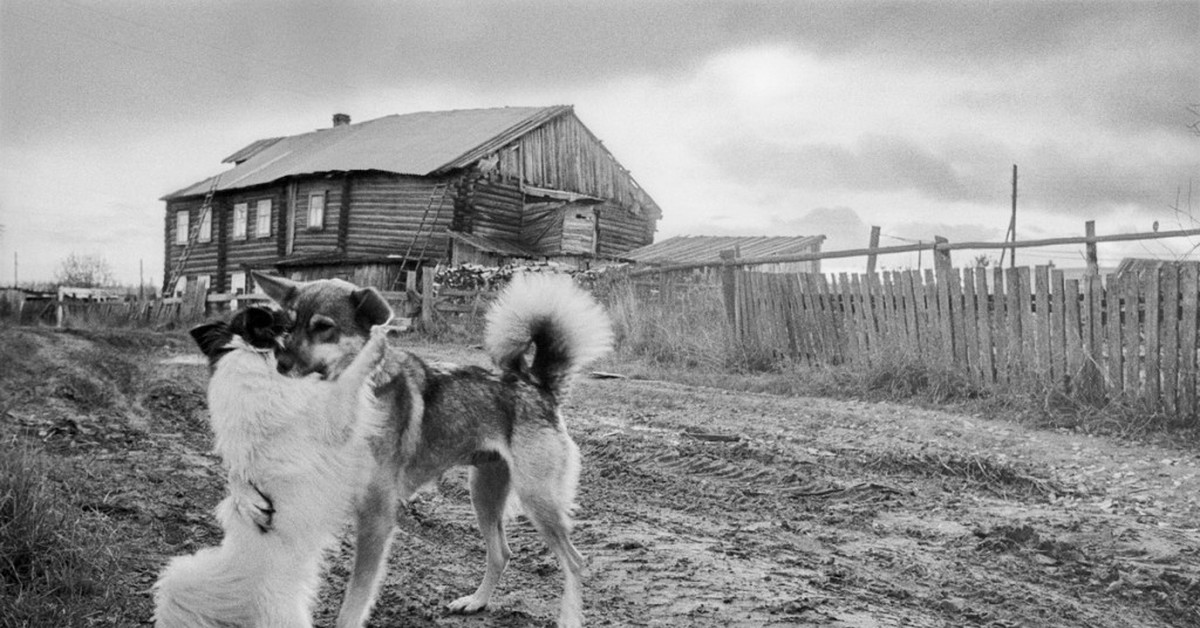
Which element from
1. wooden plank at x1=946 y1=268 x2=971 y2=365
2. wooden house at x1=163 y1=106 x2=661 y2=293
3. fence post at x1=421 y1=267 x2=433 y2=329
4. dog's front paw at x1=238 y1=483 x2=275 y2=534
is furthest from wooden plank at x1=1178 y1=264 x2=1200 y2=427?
wooden house at x1=163 y1=106 x2=661 y2=293

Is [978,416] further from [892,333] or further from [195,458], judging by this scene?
[195,458]

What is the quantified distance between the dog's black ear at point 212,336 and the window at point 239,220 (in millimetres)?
36042

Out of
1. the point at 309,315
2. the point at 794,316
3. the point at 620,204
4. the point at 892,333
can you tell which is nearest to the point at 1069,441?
the point at 892,333

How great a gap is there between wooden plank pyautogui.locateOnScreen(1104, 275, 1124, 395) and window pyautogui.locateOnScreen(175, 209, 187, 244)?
38177 millimetres

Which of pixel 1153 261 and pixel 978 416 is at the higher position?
pixel 1153 261

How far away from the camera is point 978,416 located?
373 inches

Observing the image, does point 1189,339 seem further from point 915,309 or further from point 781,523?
point 781,523

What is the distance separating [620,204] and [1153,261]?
28.6 meters

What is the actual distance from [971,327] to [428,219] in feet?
73.4

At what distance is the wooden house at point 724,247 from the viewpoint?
3822 cm

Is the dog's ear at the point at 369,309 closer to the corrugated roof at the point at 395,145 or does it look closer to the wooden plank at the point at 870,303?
the wooden plank at the point at 870,303

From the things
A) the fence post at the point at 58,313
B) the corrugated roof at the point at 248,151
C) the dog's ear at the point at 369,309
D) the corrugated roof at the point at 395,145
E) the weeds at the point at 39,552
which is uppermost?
the corrugated roof at the point at 248,151

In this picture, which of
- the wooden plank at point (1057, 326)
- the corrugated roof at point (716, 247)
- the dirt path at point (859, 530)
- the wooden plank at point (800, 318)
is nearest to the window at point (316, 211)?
the corrugated roof at point (716, 247)

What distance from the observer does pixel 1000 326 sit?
1043 centimetres
